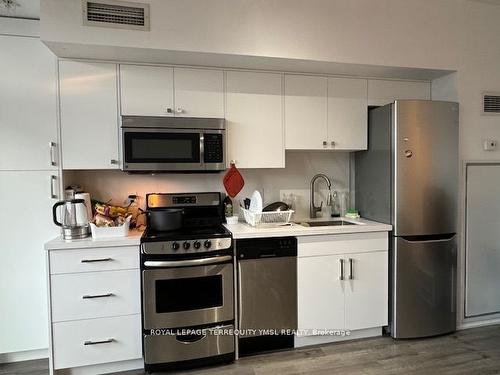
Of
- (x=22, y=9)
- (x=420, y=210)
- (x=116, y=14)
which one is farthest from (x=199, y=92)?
(x=420, y=210)

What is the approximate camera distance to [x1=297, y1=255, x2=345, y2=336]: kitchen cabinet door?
7.66 ft

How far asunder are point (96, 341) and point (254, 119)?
2.03 m

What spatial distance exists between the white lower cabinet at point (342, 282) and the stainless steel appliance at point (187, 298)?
60cm

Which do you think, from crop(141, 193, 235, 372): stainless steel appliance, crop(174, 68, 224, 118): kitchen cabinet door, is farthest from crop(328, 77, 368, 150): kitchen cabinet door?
crop(141, 193, 235, 372): stainless steel appliance

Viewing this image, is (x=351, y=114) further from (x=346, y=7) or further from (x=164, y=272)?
(x=164, y=272)

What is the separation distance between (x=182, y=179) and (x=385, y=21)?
2.17 m

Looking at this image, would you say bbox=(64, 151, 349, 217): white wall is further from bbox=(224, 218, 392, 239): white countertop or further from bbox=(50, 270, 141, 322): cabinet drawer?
bbox=(50, 270, 141, 322): cabinet drawer

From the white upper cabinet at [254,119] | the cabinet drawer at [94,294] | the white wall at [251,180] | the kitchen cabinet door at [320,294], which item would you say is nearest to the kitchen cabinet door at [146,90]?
the white upper cabinet at [254,119]

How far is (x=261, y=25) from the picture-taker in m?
2.25

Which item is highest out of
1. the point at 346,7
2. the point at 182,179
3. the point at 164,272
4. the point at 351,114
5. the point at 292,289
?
the point at 346,7

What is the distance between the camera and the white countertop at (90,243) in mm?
1976

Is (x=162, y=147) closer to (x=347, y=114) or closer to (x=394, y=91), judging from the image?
(x=347, y=114)

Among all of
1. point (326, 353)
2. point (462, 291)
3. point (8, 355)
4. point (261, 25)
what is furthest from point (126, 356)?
point (462, 291)

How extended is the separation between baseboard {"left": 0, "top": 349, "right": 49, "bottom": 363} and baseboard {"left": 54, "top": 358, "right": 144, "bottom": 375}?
0.42 meters
